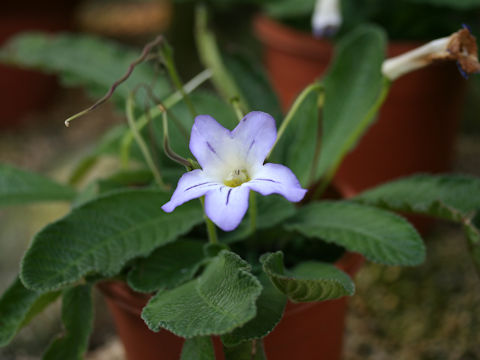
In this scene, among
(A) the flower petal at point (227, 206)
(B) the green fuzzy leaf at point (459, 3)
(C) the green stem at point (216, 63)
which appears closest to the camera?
(A) the flower petal at point (227, 206)

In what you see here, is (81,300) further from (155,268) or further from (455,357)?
(455,357)

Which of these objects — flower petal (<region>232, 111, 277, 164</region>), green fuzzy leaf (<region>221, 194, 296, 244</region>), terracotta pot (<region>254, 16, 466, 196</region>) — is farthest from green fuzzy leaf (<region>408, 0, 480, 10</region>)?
flower petal (<region>232, 111, 277, 164</region>)

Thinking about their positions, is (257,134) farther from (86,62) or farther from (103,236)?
(86,62)

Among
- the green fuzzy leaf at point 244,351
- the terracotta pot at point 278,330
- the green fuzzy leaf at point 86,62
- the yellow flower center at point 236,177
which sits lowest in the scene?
the terracotta pot at point 278,330

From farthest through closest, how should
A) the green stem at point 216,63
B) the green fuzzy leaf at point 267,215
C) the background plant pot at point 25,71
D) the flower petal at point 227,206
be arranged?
the background plant pot at point 25,71 → the green stem at point 216,63 → the green fuzzy leaf at point 267,215 → the flower petal at point 227,206

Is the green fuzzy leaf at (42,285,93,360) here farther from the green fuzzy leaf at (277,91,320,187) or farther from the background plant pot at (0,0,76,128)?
the background plant pot at (0,0,76,128)

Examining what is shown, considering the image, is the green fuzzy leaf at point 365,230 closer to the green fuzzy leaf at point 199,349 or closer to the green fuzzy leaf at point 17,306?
the green fuzzy leaf at point 199,349

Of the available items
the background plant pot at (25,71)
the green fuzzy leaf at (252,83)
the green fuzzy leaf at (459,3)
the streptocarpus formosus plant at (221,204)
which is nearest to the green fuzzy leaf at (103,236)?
the streptocarpus formosus plant at (221,204)

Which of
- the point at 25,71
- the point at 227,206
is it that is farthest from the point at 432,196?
the point at 25,71
